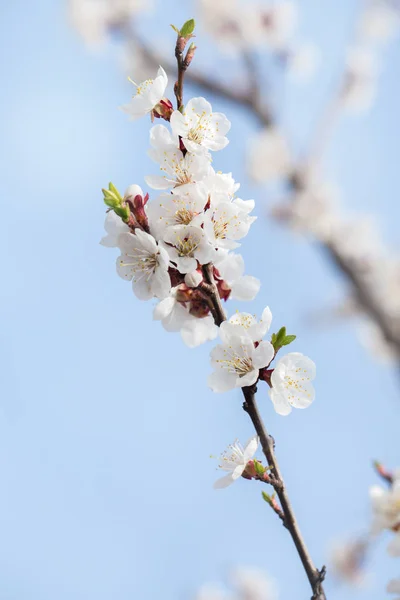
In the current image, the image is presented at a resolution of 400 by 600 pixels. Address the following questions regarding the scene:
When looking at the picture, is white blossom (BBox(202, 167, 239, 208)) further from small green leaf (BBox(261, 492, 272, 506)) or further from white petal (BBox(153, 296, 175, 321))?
small green leaf (BBox(261, 492, 272, 506))

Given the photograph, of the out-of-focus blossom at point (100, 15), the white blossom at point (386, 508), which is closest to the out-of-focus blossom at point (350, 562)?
the white blossom at point (386, 508)

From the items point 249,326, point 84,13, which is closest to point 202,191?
point 249,326

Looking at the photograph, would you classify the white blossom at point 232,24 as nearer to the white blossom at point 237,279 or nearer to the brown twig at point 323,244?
the brown twig at point 323,244

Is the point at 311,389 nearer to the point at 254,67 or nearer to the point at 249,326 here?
the point at 249,326

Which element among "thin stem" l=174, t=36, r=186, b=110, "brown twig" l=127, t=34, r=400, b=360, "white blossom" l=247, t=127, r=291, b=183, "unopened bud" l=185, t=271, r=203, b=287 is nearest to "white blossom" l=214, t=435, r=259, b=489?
"unopened bud" l=185, t=271, r=203, b=287

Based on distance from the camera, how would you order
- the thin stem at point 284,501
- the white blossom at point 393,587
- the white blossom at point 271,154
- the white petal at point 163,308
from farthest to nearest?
the white blossom at point 271,154 → the white petal at point 163,308 → the white blossom at point 393,587 → the thin stem at point 284,501

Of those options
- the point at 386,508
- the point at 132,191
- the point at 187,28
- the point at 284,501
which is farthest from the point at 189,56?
the point at 386,508
